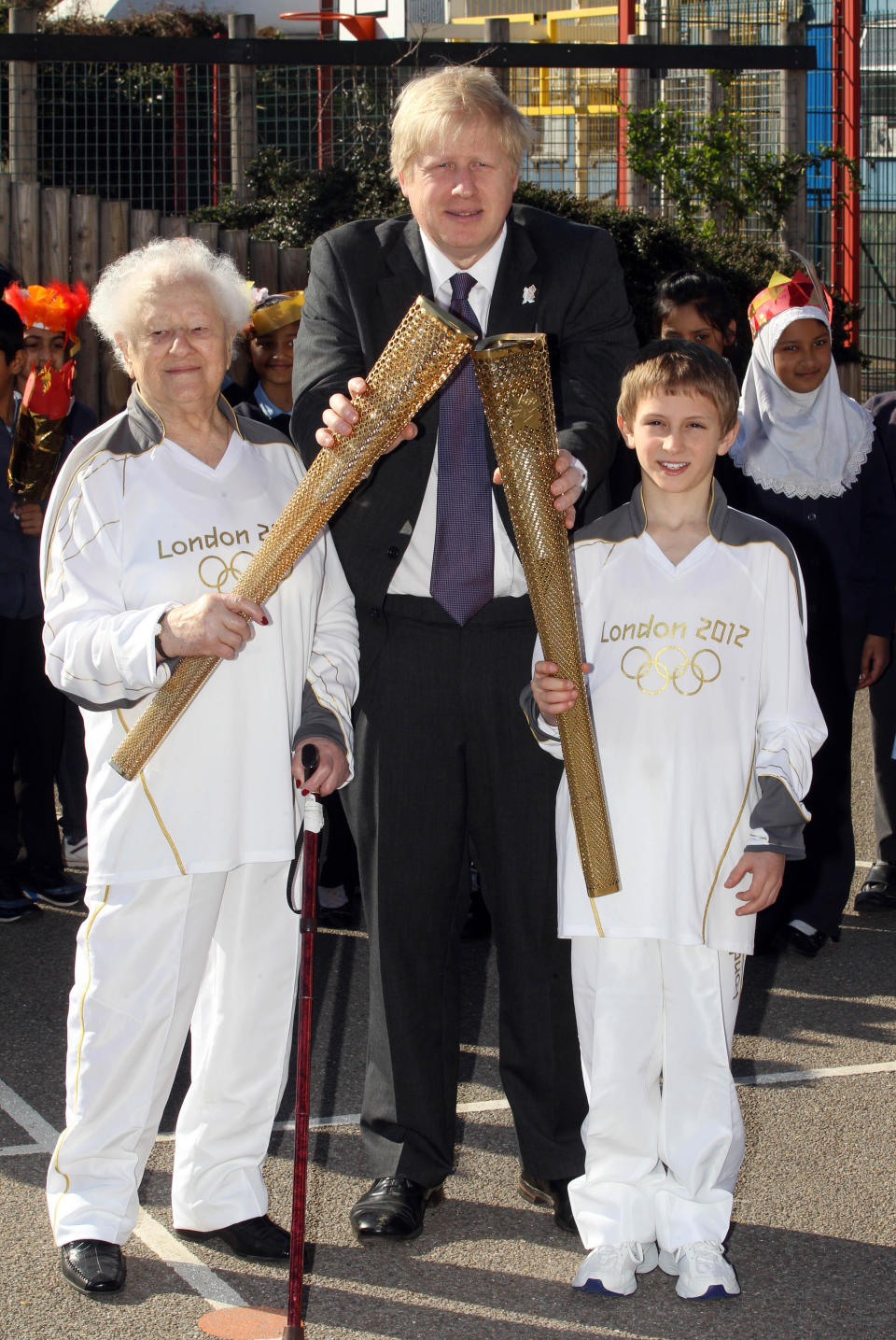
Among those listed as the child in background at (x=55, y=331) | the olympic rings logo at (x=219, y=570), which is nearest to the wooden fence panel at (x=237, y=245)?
the child in background at (x=55, y=331)

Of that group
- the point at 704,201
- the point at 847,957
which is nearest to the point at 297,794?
the point at 847,957

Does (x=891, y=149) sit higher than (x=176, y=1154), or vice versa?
(x=891, y=149)

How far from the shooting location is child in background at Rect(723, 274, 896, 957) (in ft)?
17.7

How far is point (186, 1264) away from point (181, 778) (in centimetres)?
109

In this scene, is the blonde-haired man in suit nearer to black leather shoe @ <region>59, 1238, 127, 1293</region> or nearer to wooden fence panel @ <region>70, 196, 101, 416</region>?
black leather shoe @ <region>59, 1238, 127, 1293</region>

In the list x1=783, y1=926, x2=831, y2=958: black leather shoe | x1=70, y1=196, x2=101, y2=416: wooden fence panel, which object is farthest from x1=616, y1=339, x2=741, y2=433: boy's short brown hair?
x1=70, y1=196, x2=101, y2=416: wooden fence panel

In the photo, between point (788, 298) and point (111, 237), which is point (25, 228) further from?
point (788, 298)

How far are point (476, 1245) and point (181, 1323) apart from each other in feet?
2.26

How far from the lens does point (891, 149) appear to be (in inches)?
523

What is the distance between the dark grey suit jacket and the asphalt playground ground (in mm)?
1411

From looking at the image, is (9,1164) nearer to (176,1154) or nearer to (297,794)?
(176,1154)

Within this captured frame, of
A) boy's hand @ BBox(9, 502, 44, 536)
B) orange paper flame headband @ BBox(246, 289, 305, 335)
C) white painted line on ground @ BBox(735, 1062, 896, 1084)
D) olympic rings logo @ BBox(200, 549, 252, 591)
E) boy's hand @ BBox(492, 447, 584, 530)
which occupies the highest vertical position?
orange paper flame headband @ BBox(246, 289, 305, 335)

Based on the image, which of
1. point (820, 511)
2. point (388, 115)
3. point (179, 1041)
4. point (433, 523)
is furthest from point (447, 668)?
point (388, 115)

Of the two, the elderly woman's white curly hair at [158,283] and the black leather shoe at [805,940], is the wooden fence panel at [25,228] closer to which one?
the black leather shoe at [805,940]
